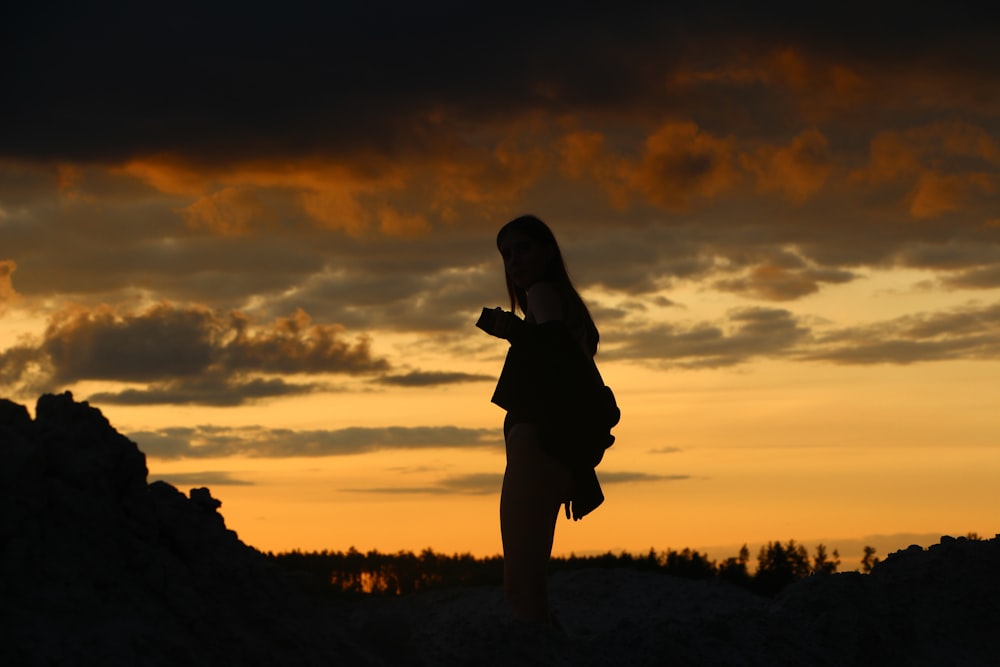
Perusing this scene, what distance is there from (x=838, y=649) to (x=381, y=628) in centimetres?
395

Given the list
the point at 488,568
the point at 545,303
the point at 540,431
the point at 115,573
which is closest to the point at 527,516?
the point at 540,431

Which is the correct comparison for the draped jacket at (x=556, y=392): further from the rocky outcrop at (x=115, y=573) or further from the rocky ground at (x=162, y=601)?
the rocky outcrop at (x=115, y=573)

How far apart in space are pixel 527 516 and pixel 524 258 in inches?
63.4

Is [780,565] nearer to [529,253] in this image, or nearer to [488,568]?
[488,568]

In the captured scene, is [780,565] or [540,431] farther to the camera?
[780,565]

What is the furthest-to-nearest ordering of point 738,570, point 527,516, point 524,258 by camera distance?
point 738,570
point 524,258
point 527,516

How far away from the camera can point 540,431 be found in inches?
253

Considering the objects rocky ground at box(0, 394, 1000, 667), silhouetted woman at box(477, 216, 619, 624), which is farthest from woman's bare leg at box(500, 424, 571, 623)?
rocky ground at box(0, 394, 1000, 667)

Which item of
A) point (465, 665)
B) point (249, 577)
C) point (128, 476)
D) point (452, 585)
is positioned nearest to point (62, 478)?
point (128, 476)

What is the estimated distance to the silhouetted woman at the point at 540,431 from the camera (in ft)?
21.1

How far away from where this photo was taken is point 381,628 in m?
5.66

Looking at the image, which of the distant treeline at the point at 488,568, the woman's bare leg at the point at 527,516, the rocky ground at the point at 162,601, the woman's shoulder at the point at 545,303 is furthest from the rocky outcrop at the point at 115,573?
the distant treeline at the point at 488,568

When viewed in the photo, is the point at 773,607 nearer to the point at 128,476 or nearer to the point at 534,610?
the point at 534,610

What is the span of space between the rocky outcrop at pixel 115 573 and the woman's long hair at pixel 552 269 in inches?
96.2
